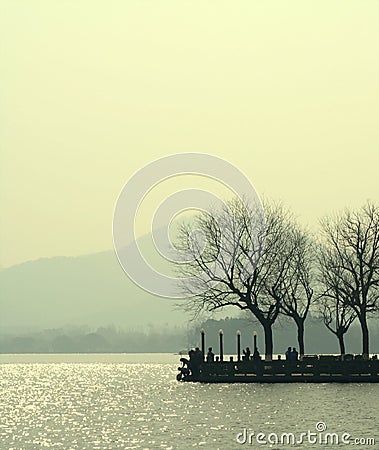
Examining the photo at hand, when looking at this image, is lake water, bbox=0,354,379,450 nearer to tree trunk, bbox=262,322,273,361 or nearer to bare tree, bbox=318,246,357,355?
tree trunk, bbox=262,322,273,361

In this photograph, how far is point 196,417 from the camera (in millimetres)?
70000

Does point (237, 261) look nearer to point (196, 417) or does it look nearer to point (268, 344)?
point (268, 344)

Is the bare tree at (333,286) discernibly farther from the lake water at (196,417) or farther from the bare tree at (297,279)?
the lake water at (196,417)

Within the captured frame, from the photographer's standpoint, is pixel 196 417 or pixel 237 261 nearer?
pixel 196 417

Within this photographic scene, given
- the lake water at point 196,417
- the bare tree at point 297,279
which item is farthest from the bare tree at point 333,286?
the lake water at point 196,417

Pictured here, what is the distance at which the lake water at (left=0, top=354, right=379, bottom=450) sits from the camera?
5881cm

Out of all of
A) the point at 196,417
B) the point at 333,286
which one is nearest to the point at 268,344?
the point at 333,286

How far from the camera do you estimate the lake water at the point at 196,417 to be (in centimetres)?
5881

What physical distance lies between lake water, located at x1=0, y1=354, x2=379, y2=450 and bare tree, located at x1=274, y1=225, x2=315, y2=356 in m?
11.1

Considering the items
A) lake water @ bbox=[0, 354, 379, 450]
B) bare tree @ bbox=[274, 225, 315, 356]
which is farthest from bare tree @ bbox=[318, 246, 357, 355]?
lake water @ bbox=[0, 354, 379, 450]

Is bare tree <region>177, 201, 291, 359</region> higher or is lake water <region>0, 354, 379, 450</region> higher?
bare tree <region>177, 201, 291, 359</region>

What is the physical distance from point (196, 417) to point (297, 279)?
38.8 meters

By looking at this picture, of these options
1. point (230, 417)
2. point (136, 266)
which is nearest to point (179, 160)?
point (136, 266)

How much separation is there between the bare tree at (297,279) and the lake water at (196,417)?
36.5ft
